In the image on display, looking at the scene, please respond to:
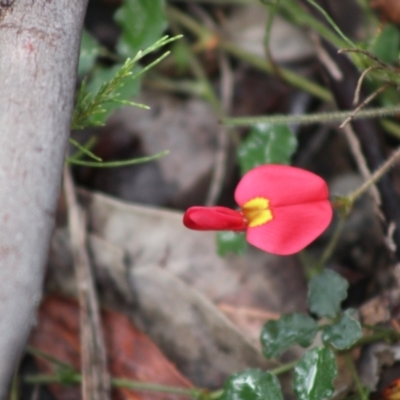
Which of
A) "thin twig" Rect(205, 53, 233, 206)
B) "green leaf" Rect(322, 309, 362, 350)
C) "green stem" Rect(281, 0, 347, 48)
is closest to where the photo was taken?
"green leaf" Rect(322, 309, 362, 350)

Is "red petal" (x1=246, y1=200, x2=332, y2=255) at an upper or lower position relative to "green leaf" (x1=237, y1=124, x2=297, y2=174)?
lower

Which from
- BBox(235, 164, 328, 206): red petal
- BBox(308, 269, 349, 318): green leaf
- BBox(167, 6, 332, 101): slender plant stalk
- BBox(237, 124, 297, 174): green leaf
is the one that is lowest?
BBox(308, 269, 349, 318): green leaf

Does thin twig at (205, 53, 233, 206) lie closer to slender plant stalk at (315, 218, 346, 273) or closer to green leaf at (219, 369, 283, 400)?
slender plant stalk at (315, 218, 346, 273)

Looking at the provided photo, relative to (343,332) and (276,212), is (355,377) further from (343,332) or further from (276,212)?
(276,212)

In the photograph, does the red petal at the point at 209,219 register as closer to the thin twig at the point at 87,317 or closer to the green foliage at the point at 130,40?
the green foliage at the point at 130,40

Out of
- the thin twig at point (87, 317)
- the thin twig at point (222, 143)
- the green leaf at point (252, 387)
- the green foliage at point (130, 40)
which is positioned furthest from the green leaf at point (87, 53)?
the green leaf at point (252, 387)

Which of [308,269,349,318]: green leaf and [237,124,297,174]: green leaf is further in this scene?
[237,124,297,174]: green leaf

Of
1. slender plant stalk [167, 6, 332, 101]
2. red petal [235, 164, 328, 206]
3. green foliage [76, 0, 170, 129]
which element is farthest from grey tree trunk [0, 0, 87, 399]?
slender plant stalk [167, 6, 332, 101]
